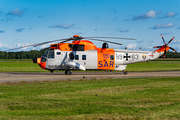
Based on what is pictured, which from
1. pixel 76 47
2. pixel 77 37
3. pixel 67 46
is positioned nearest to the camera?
pixel 77 37

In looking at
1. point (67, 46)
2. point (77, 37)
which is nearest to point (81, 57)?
point (67, 46)

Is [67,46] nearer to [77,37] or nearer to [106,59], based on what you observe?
[77,37]

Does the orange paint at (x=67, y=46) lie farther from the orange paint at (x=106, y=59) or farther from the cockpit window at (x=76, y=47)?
the orange paint at (x=106, y=59)

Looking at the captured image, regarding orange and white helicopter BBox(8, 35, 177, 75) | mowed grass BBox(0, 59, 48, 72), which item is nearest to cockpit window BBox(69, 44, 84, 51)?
orange and white helicopter BBox(8, 35, 177, 75)

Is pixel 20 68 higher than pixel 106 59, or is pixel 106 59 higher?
pixel 106 59

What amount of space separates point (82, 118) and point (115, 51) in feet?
75.6

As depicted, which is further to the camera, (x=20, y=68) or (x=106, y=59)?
(x=20, y=68)

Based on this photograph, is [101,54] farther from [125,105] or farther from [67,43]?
[125,105]

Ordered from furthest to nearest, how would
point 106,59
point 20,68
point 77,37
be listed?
point 20,68 < point 106,59 < point 77,37

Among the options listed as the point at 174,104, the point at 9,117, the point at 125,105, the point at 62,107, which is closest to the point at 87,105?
the point at 62,107

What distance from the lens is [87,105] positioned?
9219 millimetres

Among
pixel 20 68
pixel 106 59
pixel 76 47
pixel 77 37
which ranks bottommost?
pixel 20 68

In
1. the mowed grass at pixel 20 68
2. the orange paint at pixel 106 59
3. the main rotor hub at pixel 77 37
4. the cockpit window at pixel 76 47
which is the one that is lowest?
the mowed grass at pixel 20 68

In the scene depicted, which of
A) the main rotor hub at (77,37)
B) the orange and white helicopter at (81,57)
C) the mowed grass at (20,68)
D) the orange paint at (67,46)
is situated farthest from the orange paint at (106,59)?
the mowed grass at (20,68)
